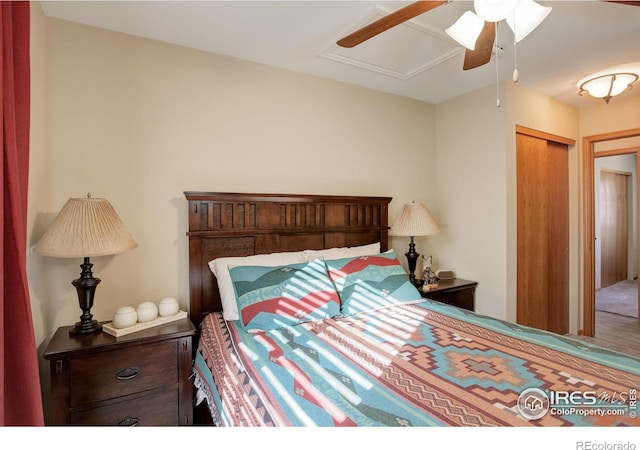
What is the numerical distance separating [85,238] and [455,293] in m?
2.79

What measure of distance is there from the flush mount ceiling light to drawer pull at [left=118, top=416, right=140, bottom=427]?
4.12 meters

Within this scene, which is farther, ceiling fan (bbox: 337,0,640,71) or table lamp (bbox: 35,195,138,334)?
table lamp (bbox: 35,195,138,334)

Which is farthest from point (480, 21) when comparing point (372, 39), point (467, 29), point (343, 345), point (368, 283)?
point (343, 345)

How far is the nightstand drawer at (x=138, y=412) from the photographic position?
1.58 meters

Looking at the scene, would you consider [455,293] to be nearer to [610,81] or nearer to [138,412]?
[610,81]

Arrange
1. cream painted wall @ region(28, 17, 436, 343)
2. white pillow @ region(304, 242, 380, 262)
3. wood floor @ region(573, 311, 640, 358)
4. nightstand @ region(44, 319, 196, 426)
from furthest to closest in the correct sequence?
wood floor @ region(573, 311, 640, 358) < white pillow @ region(304, 242, 380, 262) < cream painted wall @ region(28, 17, 436, 343) < nightstand @ region(44, 319, 196, 426)

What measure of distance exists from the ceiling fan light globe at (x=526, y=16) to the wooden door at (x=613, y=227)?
19.2ft

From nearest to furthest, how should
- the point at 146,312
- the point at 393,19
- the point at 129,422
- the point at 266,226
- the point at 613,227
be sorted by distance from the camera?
the point at 393,19 < the point at 129,422 < the point at 146,312 < the point at 266,226 < the point at 613,227

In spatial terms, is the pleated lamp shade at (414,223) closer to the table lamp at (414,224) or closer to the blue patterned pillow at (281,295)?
the table lamp at (414,224)

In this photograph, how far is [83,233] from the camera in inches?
64.6

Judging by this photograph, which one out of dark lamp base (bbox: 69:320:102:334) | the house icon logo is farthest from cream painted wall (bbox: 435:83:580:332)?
dark lamp base (bbox: 69:320:102:334)

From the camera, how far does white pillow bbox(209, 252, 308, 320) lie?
2.01 metres

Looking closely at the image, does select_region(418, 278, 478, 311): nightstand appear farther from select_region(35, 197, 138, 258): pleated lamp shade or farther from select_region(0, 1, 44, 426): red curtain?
select_region(0, 1, 44, 426): red curtain

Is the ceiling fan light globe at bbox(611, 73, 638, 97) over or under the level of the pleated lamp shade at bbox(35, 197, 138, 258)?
over
